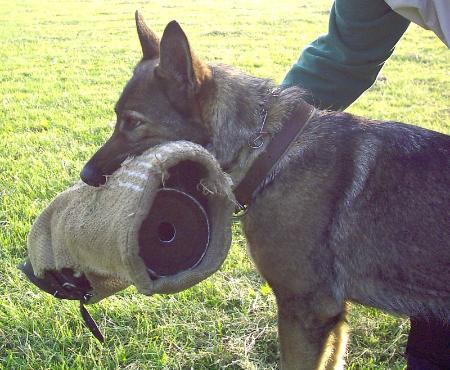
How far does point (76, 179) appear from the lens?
5129 mm

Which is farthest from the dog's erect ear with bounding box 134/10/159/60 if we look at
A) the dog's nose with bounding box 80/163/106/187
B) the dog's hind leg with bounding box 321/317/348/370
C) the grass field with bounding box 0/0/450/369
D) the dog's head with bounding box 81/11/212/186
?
the dog's hind leg with bounding box 321/317/348/370

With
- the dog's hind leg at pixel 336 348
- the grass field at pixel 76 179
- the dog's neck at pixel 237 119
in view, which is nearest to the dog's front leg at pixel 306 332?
the dog's hind leg at pixel 336 348

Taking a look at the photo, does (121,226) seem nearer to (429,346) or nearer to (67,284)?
(67,284)

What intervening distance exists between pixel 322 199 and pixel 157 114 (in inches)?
40.0

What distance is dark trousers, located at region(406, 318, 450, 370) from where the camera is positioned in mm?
2979

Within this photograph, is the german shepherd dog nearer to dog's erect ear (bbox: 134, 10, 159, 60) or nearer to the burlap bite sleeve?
the burlap bite sleeve

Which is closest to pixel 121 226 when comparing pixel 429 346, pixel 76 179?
pixel 429 346

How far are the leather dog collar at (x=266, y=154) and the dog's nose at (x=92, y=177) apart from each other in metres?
0.73

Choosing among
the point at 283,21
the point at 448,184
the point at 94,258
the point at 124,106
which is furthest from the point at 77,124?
the point at 283,21

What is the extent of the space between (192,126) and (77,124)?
432cm

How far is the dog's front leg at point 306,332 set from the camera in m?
2.82

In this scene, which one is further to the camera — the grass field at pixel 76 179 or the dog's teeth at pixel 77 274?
the grass field at pixel 76 179

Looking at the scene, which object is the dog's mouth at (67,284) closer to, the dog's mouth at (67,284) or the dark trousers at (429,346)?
the dog's mouth at (67,284)

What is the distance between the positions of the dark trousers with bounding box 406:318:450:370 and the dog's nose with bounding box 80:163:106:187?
73.3 inches
